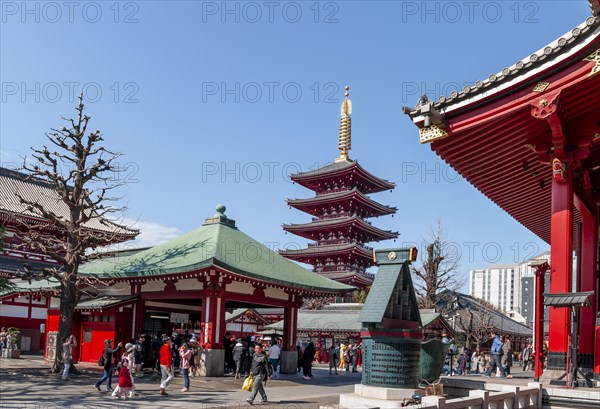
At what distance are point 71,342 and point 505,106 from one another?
14968 millimetres

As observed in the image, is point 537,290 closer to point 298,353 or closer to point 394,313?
point 394,313

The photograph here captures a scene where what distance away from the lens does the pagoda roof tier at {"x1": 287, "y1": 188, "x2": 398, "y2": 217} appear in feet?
184

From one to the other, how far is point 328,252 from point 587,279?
1672 inches

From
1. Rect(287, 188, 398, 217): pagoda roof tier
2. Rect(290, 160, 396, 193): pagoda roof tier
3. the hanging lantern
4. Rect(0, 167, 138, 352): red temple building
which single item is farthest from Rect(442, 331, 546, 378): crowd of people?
Rect(290, 160, 396, 193): pagoda roof tier

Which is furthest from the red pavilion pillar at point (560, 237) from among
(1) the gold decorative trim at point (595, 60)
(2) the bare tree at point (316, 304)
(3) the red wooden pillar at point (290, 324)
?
(2) the bare tree at point (316, 304)

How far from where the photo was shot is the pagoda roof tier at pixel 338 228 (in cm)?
5528

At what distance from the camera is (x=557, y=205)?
11688mm

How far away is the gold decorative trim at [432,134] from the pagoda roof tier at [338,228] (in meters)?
42.8

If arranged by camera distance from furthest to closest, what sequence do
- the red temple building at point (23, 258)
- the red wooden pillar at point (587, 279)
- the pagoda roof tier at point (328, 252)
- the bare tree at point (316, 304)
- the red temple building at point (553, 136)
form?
the pagoda roof tier at point (328, 252)
the bare tree at point (316, 304)
the red temple building at point (23, 258)
the red wooden pillar at point (587, 279)
the red temple building at point (553, 136)

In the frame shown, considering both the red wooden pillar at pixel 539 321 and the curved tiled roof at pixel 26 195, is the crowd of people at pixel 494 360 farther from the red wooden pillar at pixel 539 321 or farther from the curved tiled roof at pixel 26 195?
the curved tiled roof at pixel 26 195

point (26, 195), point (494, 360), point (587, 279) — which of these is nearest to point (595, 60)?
point (587, 279)

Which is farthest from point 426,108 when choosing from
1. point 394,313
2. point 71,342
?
point 71,342

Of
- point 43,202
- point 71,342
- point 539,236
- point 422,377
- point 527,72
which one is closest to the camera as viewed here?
point 527,72

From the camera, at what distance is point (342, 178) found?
191ft
